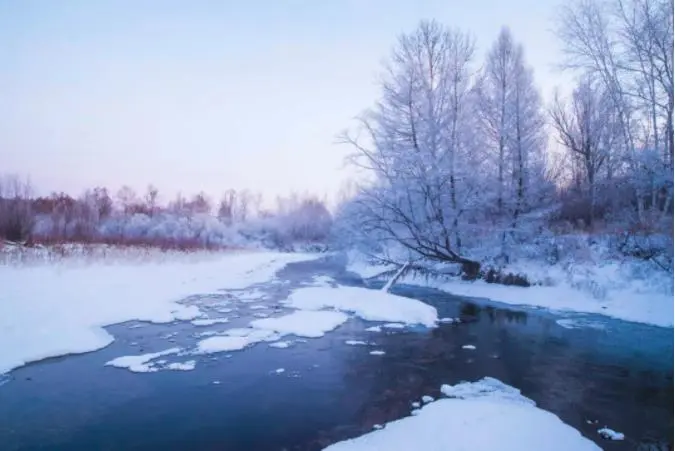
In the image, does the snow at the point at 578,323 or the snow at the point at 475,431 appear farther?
the snow at the point at 578,323

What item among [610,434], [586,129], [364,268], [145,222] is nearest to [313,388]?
[610,434]

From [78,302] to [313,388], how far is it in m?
7.14

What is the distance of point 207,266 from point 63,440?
748 inches

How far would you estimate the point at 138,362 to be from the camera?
6.79 metres

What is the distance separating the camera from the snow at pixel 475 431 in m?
4.10

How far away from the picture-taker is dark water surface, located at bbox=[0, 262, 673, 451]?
4.51 meters

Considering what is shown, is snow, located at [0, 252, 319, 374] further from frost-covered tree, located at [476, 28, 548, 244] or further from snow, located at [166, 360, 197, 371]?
frost-covered tree, located at [476, 28, 548, 244]

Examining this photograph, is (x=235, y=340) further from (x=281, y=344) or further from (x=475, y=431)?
(x=475, y=431)

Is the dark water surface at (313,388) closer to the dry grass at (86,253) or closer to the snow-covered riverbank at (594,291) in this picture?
the snow-covered riverbank at (594,291)

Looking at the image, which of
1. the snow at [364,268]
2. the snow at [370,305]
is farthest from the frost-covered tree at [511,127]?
the snow at [370,305]

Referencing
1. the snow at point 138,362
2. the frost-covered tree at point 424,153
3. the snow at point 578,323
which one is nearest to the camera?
the snow at point 138,362

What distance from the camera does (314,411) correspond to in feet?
16.9

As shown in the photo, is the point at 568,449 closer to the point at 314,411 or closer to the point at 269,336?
the point at 314,411

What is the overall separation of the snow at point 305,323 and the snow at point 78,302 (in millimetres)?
2114
